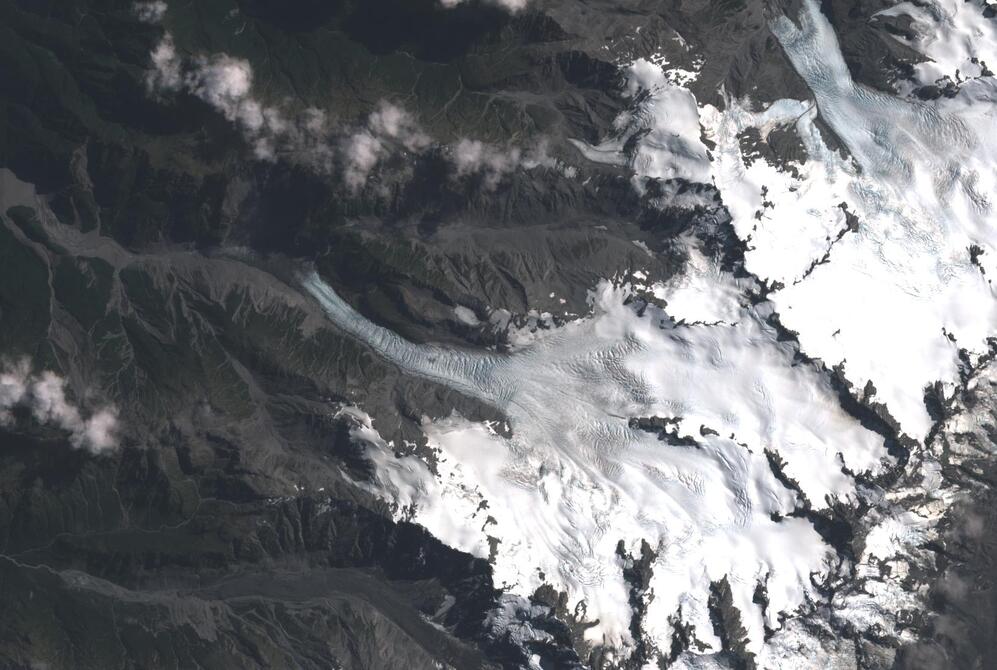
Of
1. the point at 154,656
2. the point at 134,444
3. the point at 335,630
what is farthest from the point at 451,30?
the point at 154,656

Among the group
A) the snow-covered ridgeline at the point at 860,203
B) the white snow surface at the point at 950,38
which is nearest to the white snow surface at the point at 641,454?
the snow-covered ridgeline at the point at 860,203

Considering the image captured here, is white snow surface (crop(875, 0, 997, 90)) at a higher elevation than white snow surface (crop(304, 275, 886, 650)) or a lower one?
higher

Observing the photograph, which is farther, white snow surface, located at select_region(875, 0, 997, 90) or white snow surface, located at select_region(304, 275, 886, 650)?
white snow surface, located at select_region(875, 0, 997, 90)

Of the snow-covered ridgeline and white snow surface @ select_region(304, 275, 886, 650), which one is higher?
the snow-covered ridgeline

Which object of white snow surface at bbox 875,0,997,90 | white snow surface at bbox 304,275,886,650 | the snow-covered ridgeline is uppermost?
white snow surface at bbox 875,0,997,90

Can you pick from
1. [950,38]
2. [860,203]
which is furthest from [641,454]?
[950,38]

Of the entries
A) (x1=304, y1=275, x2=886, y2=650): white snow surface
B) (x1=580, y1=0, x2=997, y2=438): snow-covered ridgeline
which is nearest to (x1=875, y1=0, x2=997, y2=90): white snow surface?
(x1=580, y1=0, x2=997, y2=438): snow-covered ridgeline

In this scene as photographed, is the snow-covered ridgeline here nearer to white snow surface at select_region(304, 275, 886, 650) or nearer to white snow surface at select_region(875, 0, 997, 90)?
white snow surface at select_region(875, 0, 997, 90)

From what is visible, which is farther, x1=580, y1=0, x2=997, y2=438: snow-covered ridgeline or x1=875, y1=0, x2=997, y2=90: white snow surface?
x1=875, y1=0, x2=997, y2=90: white snow surface

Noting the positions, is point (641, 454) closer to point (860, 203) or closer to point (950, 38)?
point (860, 203)

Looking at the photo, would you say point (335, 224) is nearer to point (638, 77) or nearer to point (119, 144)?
point (119, 144)
